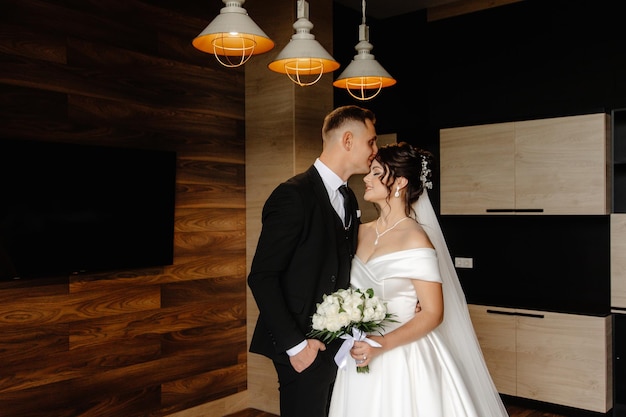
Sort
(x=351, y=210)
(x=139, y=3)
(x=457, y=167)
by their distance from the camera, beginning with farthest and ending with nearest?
(x=457, y=167), (x=139, y=3), (x=351, y=210)

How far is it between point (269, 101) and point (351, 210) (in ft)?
6.35

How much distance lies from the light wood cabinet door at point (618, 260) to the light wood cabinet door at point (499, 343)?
2.25 feet

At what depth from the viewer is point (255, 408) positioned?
15.5 ft

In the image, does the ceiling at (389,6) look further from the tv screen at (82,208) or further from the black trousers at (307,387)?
the black trousers at (307,387)

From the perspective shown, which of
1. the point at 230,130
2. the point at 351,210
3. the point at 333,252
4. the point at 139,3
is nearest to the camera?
the point at 333,252

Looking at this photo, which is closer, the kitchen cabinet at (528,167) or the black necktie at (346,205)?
the black necktie at (346,205)

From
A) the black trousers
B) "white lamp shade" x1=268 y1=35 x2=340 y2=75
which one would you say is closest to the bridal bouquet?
the black trousers

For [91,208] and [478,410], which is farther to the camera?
[91,208]

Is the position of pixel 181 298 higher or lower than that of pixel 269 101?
lower

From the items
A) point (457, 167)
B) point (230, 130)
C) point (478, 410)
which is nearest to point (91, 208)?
point (230, 130)

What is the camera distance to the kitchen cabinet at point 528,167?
4.39 m

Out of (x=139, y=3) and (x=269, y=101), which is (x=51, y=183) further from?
(x=269, y=101)

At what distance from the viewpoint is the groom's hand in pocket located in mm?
2510

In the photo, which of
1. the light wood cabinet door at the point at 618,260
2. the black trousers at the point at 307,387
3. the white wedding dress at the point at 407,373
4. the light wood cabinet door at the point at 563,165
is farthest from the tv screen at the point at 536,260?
the black trousers at the point at 307,387
